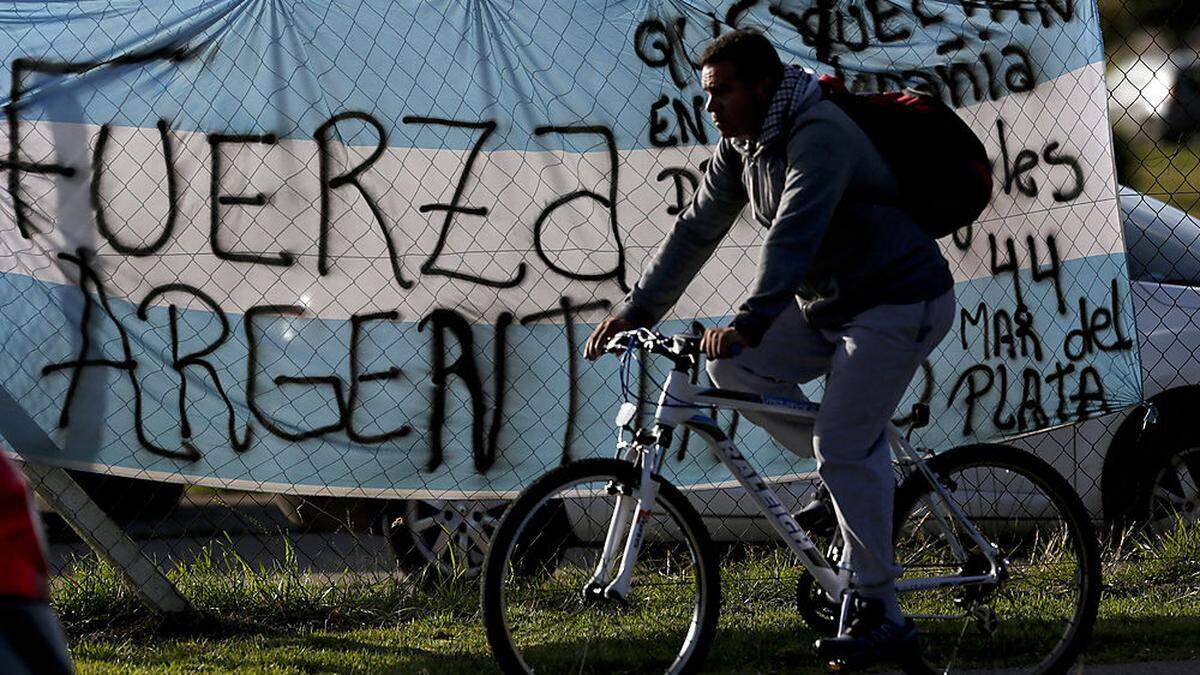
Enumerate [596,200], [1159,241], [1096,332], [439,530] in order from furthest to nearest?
[1159,241], [439,530], [1096,332], [596,200]

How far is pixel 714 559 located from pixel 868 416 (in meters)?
0.56

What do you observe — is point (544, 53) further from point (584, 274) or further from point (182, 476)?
point (182, 476)

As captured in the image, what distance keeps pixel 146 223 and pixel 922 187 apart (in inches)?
110

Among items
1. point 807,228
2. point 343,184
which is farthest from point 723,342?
point 343,184

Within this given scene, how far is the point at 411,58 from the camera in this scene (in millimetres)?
5422

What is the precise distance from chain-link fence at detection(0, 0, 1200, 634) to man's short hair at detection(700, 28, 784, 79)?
1.43 m

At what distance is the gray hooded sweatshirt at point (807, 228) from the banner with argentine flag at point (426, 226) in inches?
53.2

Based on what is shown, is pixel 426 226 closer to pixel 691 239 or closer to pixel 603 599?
pixel 691 239

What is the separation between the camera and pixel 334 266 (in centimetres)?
530

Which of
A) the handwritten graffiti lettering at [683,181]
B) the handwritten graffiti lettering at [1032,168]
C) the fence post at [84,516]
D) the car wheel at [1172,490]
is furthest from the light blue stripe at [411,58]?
the car wheel at [1172,490]

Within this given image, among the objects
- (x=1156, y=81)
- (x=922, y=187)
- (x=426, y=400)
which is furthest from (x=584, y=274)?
(x=1156, y=81)

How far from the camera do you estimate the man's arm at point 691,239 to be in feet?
13.6

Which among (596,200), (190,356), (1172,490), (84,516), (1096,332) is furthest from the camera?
(1172,490)

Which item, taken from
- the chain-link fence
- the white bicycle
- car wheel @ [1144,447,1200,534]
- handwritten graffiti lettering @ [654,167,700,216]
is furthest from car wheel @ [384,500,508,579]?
car wheel @ [1144,447,1200,534]
